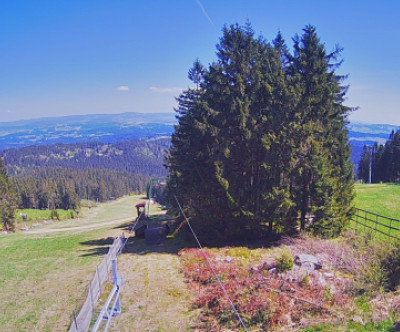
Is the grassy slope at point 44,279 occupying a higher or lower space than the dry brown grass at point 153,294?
lower

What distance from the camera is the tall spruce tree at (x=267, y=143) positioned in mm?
18516

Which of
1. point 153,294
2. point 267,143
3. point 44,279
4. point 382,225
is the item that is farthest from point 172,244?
point 382,225

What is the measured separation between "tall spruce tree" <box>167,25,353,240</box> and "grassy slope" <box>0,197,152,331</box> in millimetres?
8159

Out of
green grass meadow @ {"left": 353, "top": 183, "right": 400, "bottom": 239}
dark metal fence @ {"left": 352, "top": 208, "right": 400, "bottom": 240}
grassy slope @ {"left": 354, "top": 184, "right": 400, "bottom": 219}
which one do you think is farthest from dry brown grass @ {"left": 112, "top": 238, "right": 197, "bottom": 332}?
grassy slope @ {"left": 354, "top": 184, "right": 400, "bottom": 219}

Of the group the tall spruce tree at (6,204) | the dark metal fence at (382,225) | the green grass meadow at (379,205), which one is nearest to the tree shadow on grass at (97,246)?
the dark metal fence at (382,225)

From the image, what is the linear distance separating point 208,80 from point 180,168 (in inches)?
251

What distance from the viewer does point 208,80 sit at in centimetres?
2077

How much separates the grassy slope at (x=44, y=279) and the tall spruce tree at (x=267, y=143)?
8.16m

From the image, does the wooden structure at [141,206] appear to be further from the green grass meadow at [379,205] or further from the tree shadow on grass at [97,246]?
the green grass meadow at [379,205]

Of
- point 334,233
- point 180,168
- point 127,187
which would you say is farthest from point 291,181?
point 127,187

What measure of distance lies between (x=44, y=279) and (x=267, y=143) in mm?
15030

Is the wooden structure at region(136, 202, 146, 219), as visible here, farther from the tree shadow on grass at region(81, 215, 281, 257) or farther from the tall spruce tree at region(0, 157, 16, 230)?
the tall spruce tree at region(0, 157, 16, 230)

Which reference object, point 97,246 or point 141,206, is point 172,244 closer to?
point 97,246

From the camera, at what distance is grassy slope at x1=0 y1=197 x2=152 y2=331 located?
12.8 m
